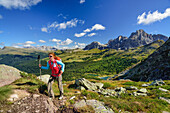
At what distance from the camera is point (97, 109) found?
7.06 m

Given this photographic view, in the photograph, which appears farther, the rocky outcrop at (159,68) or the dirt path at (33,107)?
the rocky outcrop at (159,68)

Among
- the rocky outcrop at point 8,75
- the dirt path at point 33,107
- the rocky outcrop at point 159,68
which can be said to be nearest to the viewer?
the dirt path at point 33,107

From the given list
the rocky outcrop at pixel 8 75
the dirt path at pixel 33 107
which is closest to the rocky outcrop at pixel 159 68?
the dirt path at pixel 33 107

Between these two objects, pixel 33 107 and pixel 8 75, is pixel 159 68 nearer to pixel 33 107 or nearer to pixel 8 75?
pixel 33 107

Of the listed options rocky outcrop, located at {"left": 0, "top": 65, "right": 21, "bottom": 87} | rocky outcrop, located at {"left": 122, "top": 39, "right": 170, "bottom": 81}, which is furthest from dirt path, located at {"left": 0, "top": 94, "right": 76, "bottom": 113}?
rocky outcrop, located at {"left": 122, "top": 39, "right": 170, "bottom": 81}

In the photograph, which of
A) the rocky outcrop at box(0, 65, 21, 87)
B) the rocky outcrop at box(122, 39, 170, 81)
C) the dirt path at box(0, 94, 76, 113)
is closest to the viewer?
the dirt path at box(0, 94, 76, 113)

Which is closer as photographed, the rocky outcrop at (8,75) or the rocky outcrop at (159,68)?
the rocky outcrop at (8,75)

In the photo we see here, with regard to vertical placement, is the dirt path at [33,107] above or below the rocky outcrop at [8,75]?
below

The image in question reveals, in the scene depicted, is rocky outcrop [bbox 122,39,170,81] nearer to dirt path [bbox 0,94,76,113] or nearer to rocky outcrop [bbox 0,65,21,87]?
dirt path [bbox 0,94,76,113]

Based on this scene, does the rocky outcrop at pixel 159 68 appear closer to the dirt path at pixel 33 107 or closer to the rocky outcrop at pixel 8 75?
the dirt path at pixel 33 107

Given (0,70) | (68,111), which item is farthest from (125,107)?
(0,70)

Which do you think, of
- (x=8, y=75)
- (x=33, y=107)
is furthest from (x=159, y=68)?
(x=8, y=75)

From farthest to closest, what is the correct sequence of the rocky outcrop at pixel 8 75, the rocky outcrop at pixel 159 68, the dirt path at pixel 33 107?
the rocky outcrop at pixel 159 68 < the rocky outcrop at pixel 8 75 < the dirt path at pixel 33 107

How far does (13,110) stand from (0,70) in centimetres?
1009
